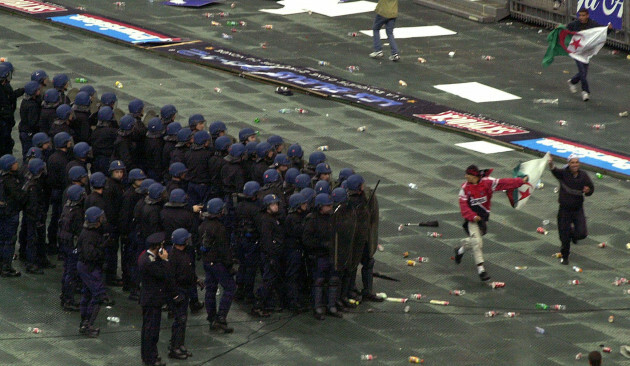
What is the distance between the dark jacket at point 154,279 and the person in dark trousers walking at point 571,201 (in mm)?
6160

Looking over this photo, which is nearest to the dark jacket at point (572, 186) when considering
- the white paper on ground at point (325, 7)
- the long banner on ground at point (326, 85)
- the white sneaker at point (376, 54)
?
the long banner on ground at point (326, 85)

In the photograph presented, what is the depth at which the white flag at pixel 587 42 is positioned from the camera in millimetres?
26062

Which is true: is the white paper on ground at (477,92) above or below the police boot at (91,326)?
above

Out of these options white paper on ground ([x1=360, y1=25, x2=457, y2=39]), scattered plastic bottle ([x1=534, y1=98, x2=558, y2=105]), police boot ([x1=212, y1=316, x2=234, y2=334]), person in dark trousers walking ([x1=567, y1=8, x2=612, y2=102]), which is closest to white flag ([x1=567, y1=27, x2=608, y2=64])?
person in dark trousers walking ([x1=567, y1=8, x2=612, y2=102])

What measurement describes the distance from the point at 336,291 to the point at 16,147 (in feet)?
26.5

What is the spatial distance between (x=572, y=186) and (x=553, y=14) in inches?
514

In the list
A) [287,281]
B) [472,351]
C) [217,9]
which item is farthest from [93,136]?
[217,9]

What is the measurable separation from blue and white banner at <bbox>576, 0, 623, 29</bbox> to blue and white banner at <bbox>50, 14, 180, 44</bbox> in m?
9.30

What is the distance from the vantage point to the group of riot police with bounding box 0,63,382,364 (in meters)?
16.0

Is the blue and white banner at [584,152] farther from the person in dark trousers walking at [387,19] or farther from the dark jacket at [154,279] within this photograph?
the dark jacket at [154,279]

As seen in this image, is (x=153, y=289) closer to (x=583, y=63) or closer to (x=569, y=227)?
(x=569, y=227)

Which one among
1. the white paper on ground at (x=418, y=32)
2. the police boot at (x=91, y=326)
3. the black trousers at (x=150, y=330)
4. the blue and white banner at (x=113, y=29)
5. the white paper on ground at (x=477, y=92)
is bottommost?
the police boot at (x=91, y=326)

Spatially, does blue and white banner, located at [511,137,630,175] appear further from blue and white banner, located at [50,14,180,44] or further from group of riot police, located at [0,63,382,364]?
blue and white banner, located at [50,14,180,44]

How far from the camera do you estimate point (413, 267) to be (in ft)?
61.1
